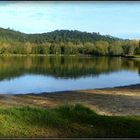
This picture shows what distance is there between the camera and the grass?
8008 millimetres

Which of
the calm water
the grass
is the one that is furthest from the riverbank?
the calm water

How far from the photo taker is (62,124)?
339 inches

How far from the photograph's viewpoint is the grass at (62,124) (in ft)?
26.3

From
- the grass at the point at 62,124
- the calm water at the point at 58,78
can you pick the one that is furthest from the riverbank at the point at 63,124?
the calm water at the point at 58,78

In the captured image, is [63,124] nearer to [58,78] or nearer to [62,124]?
[62,124]

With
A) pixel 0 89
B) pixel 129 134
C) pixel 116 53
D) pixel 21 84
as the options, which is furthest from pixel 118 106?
pixel 116 53

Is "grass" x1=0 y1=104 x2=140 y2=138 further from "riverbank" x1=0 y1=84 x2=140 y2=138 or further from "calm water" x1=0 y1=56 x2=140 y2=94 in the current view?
"calm water" x1=0 y1=56 x2=140 y2=94

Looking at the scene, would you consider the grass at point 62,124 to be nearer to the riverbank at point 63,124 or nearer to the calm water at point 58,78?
the riverbank at point 63,124

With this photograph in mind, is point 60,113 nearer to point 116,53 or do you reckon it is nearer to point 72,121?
point 72,121

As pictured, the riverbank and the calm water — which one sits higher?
the riverbank

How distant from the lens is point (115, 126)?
858cm

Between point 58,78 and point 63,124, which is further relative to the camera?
point 58,78

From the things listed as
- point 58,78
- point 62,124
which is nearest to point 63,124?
point 62,124

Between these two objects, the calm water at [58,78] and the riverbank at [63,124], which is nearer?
the riverbank at [63,124]
